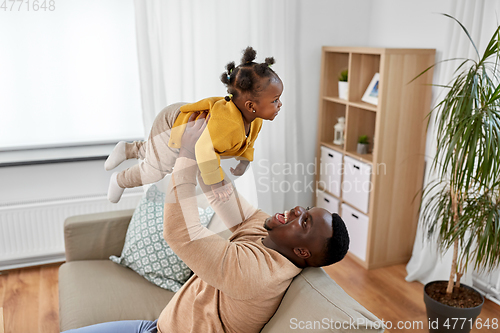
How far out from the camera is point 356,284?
2639 millimetres

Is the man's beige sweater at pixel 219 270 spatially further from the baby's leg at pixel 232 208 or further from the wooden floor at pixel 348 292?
the wooden floor at pixel 348 292

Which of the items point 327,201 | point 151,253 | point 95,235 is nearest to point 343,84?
point 327,201

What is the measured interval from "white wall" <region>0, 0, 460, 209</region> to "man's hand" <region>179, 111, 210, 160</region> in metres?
2.11

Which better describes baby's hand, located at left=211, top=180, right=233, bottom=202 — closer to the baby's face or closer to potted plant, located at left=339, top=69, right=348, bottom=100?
the baby's face

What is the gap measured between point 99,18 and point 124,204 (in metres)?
1.21

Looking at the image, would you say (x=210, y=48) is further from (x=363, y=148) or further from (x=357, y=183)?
(x=357, y=183)

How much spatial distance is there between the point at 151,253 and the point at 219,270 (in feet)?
3.24

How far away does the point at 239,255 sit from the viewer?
1.11 m

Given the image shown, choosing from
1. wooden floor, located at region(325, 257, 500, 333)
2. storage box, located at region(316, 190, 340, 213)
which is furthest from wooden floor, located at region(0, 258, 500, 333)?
storage box, located at region(316, 190, 340, 213)

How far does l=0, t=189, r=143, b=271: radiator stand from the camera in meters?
2.62

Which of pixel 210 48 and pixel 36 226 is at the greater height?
pixel 210 48

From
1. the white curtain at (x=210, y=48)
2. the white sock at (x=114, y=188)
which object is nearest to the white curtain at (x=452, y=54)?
the white curtain at (x=210, y=48)

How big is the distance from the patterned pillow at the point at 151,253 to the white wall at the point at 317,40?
0.86 metres

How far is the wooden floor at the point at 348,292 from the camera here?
7.36 feet
